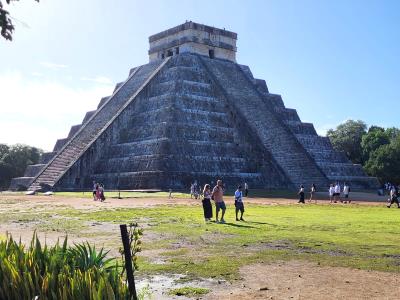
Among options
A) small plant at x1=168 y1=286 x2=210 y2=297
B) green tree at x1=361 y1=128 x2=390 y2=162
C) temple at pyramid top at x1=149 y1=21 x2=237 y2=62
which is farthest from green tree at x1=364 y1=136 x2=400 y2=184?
small plant at x1=168 y1=286 x2=210 y2=297

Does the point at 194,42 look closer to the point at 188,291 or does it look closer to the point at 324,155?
the point at 324,155

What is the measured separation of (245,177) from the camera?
149 ft

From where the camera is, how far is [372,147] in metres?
74.2

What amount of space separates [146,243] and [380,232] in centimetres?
745

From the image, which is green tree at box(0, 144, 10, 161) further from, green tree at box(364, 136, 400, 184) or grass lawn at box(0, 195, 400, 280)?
grass lawn at box(0, 195, 400, 280)

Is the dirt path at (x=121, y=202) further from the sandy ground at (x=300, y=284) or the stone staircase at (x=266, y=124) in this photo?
the sandy ground at (x=300, y=284)

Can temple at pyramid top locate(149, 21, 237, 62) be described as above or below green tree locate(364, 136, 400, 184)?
above

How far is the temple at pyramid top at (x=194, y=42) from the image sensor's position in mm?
58406

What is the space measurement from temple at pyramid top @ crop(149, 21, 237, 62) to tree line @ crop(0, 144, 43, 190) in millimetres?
29500

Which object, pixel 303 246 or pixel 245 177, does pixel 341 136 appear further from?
pixel 303 246

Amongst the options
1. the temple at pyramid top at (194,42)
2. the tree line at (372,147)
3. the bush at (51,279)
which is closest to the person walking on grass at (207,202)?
the bush at (51,279)

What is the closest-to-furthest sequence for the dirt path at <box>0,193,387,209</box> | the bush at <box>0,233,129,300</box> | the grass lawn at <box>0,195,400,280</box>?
the bush at <box>0,233,129,300</box>, the grass lawn at <box>0,195,400,280</box>, the dirt path at <box>0,193,387,209</box>

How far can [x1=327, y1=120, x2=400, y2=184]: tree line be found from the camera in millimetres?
65375

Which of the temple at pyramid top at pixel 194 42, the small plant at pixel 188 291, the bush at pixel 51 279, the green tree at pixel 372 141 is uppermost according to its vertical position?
the temple at pyramid top at pixel 194 42
